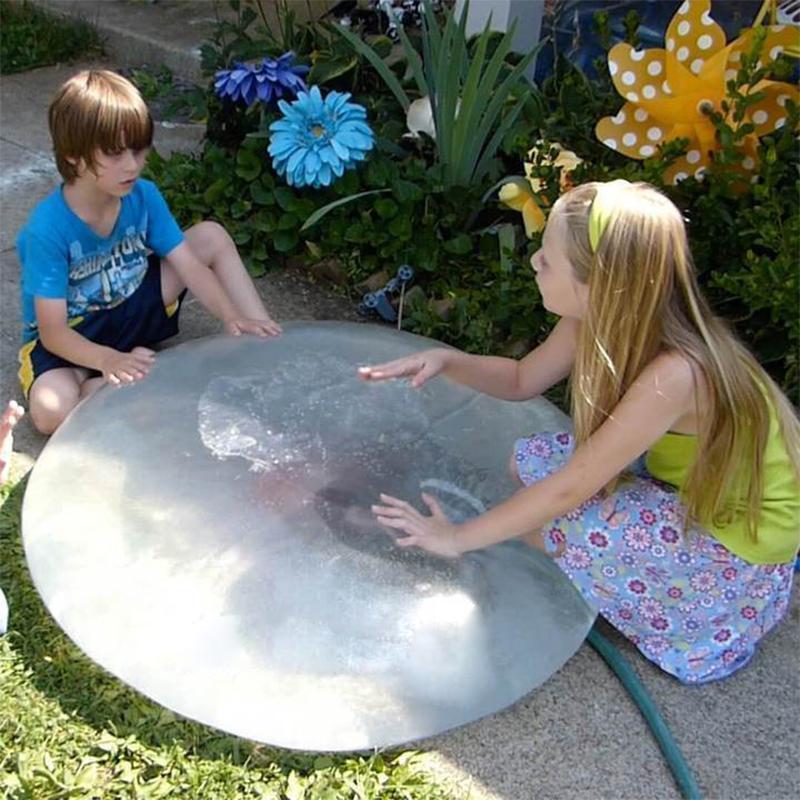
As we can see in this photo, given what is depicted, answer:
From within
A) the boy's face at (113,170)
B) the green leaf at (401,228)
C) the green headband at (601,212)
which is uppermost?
the green headband at (601,212)

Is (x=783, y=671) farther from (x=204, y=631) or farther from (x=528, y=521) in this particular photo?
(x=204, y=631)

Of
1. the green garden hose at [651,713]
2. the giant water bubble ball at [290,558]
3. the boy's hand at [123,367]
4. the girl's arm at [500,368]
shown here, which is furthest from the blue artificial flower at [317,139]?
the green garden hose at [651,713]

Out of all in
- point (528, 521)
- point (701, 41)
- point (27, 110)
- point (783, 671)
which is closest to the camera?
point (528, 521)

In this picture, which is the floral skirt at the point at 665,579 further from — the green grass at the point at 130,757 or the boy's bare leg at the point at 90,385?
the boy's bare leg at the point at 90,385

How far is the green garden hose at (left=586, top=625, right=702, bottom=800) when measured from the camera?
1.85 metres

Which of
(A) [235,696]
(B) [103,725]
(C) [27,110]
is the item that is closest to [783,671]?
(A) [235,696]

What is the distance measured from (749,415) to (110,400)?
1.33 metres

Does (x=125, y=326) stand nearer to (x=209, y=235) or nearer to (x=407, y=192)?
(x=209, y=235)

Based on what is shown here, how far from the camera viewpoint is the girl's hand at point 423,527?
2.06m

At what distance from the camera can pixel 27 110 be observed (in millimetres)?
4270

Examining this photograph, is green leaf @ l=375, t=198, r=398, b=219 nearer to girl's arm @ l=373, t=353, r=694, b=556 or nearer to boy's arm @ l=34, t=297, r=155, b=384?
boy's arm @ l=34, t=297, r=155, b=384

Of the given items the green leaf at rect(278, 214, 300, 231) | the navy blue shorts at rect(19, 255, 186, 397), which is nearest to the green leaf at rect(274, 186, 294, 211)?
the green leaf at rect(278, 214, 300, 231)

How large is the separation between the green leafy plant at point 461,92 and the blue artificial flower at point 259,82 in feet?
0.83

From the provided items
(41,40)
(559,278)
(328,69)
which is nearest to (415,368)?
(559,278)
